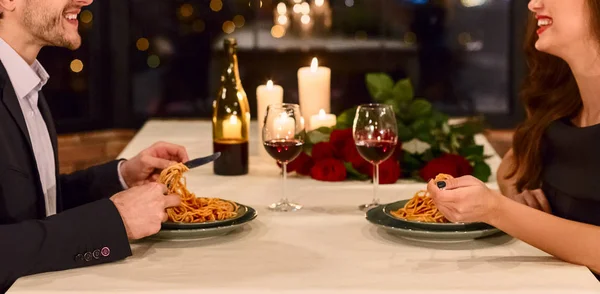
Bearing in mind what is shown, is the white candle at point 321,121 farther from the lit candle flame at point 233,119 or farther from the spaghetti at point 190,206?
the spaghetti at point 190,206

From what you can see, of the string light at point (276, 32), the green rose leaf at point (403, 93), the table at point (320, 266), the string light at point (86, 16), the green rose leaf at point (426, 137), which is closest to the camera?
the table at point (320, 266)

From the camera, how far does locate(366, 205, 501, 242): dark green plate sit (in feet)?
5.42

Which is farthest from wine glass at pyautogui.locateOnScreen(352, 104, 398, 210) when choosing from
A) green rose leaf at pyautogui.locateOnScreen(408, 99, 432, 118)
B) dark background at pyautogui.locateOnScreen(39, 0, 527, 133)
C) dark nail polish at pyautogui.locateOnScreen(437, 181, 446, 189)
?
dark background at pyautogui.locateOnScreen(39, 0, 527, 133)

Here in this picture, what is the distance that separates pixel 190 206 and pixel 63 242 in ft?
1.03

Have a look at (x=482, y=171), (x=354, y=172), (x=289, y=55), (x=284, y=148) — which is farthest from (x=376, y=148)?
(x=289, y=55)

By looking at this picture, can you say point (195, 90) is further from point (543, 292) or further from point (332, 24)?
point (543, 292)

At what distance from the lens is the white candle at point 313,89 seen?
2.60 meters

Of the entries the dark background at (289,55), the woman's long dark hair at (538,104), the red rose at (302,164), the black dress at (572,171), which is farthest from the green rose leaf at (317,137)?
the dark background at (289,55)

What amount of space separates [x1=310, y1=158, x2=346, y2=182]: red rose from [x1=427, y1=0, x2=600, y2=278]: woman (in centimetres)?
41

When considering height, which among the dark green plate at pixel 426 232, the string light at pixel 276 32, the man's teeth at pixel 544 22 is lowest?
the dark green plate at pixel 426 232

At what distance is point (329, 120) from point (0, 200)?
1.10 meters

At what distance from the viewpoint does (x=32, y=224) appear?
4.95ft

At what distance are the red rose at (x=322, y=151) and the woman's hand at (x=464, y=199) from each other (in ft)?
2.43

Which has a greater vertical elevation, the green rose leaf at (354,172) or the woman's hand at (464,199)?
the woman's hand at (464,199)
